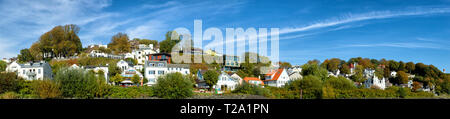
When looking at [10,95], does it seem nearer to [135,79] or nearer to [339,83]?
[135,79]

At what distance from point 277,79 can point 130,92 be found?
2523 centimetres

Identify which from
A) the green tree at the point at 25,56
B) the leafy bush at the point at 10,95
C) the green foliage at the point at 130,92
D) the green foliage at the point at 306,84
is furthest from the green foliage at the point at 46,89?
the green foliage at the point at 306,84

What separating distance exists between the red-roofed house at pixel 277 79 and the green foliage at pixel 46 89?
31.5 metres

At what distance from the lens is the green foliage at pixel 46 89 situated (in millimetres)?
31933

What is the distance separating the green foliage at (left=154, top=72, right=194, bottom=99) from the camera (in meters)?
36.5

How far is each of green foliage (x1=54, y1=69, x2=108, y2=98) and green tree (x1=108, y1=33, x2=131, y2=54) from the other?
33488 millimetres

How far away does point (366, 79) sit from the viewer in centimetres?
7188

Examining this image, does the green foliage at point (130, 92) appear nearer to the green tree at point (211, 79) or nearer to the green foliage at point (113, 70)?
the green tree at point (211, 79)

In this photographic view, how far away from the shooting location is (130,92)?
115 feet

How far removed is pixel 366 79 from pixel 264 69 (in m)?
27.6
